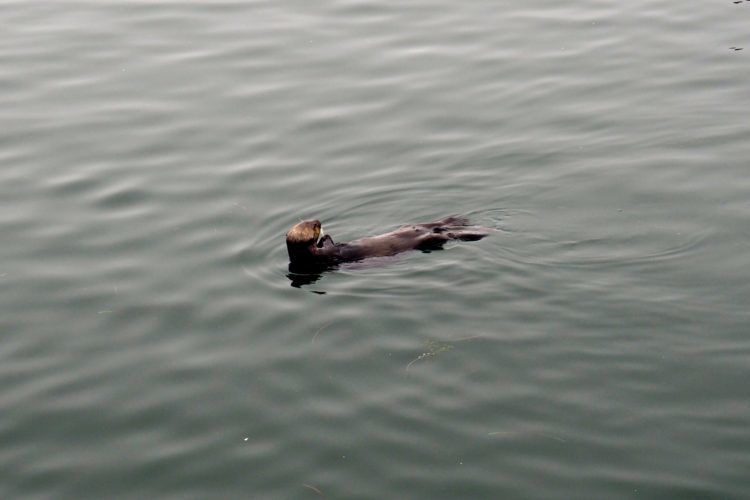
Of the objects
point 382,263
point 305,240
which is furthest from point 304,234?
point 382,263

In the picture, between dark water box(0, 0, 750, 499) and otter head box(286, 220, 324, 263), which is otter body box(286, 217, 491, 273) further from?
dark water box(0, 0, 750, 499)

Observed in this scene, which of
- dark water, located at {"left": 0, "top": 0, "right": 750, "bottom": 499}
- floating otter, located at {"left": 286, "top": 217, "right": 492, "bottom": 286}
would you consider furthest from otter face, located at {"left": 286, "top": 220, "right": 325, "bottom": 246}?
dark water, located at {"left": 0, "top": 0, "right": 750, "bottom": 499}

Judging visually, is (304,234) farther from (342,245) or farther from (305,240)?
(342,245)

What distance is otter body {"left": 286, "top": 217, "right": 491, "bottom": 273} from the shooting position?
10766mm

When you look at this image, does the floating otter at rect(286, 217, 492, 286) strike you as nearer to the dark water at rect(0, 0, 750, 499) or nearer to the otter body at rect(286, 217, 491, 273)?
the otter body at rect(286, 217, 491, 273)

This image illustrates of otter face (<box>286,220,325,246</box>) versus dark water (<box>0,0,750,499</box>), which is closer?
dark water (<box>0,0,750,499</box>)

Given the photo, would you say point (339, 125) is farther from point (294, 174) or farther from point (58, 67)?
point (58, 67)

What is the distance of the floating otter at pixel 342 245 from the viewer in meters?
10.8

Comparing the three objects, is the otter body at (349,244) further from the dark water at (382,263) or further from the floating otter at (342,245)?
the dark water at (382,263)

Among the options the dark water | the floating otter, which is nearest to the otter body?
the floating otter

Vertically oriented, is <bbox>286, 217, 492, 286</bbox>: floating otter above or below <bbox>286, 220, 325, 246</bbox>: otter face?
below

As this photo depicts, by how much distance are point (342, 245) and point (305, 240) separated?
0.43m

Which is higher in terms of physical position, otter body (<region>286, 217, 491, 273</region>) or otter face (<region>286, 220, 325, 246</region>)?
otter face (<region>286, 220, 325, 246</region>)

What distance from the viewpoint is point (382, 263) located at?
10.9 m
